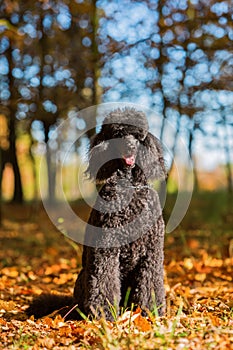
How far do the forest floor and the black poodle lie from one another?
202mm

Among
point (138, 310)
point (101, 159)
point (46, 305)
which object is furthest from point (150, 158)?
point (46, 305)

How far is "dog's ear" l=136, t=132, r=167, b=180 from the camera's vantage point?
3.13 meters

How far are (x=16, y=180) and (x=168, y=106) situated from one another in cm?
880

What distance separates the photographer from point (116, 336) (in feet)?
9.12

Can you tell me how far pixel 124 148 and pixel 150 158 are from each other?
251mm

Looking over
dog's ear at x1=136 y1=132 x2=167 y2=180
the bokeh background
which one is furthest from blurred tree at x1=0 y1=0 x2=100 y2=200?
dog's ear at x1=136 y1=132 x2=167 y2=180

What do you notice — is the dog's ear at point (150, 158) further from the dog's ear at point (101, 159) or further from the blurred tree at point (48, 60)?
the blurred tree at point (48, 60)

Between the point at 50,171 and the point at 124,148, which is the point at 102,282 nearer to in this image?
the point at 124,148

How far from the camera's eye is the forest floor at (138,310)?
275cm

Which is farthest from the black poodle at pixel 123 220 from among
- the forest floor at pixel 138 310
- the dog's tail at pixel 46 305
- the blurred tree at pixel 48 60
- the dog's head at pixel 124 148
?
the blurred tree at pixel 48 60

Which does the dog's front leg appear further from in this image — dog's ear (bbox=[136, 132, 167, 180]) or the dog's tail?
dog's ear (bbox=[136, 132, 167, 180])

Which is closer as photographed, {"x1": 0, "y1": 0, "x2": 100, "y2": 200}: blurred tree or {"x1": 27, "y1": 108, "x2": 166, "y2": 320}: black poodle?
{"x1": 27, "y1": 108, "x2": 166, "y2": 320}: black poodle

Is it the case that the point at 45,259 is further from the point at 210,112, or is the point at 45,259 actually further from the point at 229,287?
the point at 210,112

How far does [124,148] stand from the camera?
3.03m
